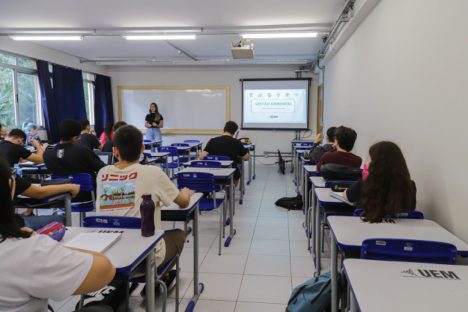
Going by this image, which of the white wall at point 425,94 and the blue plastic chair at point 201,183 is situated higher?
the white wall at point 425,94

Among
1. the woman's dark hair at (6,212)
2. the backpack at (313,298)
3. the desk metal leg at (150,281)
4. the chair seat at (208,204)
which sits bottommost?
the backpack at (313,298)

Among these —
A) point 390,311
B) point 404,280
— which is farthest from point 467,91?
point 390,311

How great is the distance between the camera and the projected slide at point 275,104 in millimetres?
10422

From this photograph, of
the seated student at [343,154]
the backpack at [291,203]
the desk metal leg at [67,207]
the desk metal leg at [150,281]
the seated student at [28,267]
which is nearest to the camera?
the seated student at [28,267]

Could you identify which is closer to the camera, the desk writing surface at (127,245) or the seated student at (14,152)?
the desk writing surface at (127,245)

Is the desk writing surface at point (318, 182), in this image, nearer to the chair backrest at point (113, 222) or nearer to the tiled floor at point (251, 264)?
the tiled floor at point (251, 264)

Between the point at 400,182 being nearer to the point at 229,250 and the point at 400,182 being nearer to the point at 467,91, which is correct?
the point at 467,91

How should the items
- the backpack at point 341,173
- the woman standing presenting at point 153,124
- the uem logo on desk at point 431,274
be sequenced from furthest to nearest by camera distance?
1. the woman standing presenting at point 153,124
2. the backpack at point 341,173
3. the uem logo on desk at point 431,274

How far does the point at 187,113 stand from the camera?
11.0 metres

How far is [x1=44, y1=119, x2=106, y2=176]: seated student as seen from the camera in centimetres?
383

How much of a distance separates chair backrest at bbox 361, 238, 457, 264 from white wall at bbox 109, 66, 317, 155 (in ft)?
30.1

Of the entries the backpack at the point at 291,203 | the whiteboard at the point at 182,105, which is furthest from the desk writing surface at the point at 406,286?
the whiteboard at the point at 182,105

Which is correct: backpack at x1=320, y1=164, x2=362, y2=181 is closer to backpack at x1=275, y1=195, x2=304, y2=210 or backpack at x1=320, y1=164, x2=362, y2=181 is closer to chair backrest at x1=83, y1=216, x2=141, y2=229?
backpack at x1=275, y1=195, x2=304, y2=210

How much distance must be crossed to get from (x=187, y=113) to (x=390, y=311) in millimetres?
10204
